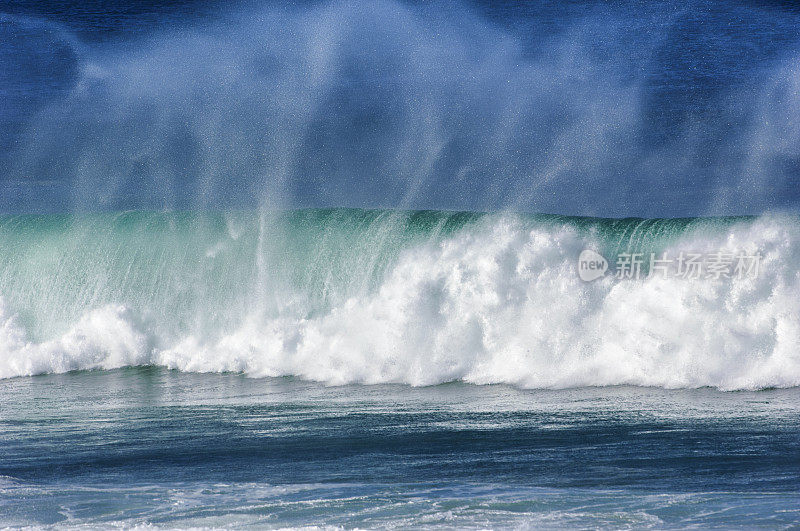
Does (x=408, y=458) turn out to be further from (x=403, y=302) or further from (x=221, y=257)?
(x=221, y=257)

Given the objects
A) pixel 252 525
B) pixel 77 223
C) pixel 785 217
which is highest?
pixel 77 223

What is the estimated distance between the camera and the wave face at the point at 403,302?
11797 mm

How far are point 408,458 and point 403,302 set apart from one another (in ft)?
18.1

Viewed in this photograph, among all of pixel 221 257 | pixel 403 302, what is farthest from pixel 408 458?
pixel 221 257

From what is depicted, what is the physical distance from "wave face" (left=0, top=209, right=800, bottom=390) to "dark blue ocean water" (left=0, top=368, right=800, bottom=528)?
0.81m

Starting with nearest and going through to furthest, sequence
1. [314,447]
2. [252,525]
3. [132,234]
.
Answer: [252,525], [314,447], [132,234]

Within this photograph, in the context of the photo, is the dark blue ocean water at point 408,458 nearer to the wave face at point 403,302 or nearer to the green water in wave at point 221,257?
the wave face at point 403,302

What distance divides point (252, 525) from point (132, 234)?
12225 millimetres

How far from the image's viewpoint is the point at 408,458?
800 centimetres

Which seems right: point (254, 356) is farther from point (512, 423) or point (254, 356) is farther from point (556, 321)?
point (512, 423)

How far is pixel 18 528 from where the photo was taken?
248 inches

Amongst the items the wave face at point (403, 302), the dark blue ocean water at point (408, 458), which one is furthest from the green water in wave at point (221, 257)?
the dark blue ocean water at point (408, 458)

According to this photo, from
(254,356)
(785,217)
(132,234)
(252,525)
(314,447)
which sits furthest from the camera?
(132,234)

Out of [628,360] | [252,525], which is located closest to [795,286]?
[628,360]
